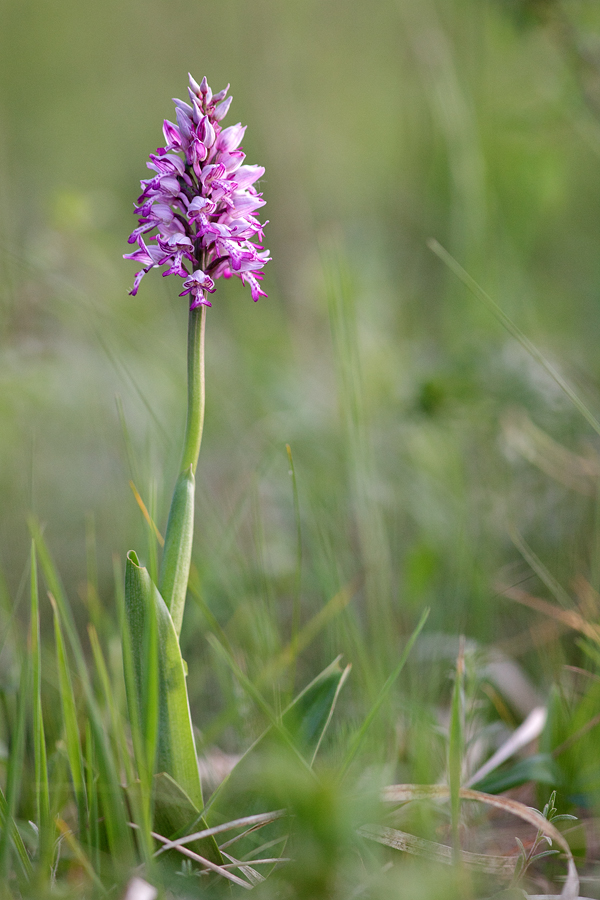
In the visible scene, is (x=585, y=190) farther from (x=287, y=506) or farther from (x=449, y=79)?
(x=287, y=506)

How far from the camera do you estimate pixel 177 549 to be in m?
0.97

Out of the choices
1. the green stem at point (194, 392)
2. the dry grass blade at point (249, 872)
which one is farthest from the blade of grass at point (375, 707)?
the green stem at point (194, 392)

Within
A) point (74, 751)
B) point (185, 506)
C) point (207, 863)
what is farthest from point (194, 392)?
point (207, 863)

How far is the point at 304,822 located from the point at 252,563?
58.5 inches

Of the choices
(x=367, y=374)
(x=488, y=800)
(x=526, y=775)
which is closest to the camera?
(x=488, y=800)

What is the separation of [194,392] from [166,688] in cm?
44

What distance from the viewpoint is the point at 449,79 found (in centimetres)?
270

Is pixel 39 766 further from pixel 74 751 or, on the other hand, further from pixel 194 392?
pixel 194 392

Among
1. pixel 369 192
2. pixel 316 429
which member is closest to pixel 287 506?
pixel 316 429

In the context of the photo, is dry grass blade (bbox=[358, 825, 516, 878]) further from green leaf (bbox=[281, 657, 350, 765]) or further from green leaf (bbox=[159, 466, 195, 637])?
green leaf (bbox=[159, 466, 195, 637])

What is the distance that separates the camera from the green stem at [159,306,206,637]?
0.97m

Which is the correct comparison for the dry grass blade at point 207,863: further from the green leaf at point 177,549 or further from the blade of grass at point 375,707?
the green leaf at point 177,549

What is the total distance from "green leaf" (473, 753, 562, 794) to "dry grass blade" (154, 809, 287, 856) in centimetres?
43

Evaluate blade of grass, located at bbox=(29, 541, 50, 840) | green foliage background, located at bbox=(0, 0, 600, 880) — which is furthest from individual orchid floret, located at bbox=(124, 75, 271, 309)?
blade of grass, located at bbox=(29, 541, 50, 840)
